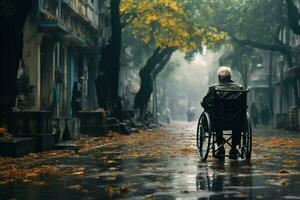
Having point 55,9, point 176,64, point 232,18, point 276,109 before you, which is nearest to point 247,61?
point 276,109

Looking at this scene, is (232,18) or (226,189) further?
(232,18)

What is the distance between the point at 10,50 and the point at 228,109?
573cm

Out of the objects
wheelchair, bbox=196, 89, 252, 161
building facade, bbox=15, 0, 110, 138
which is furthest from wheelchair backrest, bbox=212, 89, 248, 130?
building facade, bbox=15, 0, 110, 138

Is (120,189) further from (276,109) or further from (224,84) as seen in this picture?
(276,109)

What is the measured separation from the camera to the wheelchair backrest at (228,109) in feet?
37.1

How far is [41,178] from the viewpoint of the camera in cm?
867

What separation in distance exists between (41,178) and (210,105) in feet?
12.6

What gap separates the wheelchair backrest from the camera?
11297mm

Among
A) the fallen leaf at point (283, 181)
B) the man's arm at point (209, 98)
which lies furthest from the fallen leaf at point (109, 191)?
the man's arm at point (209, 98)

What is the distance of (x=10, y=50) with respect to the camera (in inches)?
574

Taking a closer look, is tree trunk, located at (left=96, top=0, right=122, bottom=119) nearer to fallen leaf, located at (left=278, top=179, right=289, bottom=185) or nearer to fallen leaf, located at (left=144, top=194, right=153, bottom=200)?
fallen leaf, located at (left=278, top=179, right=289, bottom=185)

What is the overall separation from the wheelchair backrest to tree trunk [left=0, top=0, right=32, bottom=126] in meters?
5.31

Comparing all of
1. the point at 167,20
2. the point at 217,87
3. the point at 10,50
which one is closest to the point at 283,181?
the point at 217,87

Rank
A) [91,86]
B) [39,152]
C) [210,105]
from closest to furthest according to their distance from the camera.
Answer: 1. [210,105]
2. [39,152]
3. [91,86]
